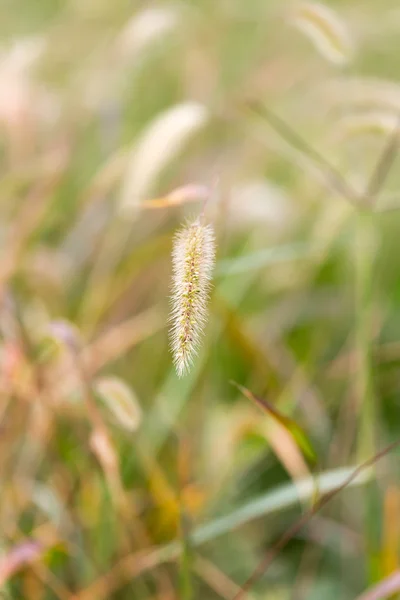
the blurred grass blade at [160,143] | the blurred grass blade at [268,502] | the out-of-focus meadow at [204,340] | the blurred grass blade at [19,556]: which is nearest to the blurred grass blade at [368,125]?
the out-of-focus meadow at [204,340]

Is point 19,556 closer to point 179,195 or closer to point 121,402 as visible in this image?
point 121,402

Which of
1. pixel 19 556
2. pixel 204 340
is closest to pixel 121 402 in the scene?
pixel 19 556

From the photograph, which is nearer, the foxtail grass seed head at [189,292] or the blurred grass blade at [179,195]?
the foxtail grass seed head at [189,292]

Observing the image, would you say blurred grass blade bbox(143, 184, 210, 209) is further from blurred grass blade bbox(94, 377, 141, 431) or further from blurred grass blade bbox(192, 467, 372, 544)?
blurred grass blade bbox(192, 467, 372, 544)

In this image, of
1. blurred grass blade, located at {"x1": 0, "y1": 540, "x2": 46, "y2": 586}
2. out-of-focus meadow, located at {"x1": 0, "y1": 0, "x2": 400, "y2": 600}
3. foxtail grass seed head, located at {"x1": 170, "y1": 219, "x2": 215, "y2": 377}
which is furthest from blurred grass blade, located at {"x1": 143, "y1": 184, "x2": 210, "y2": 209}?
blurred grass blade, located at {"x1": 0, "y1": 540, "x2": 46, "y2": 586}

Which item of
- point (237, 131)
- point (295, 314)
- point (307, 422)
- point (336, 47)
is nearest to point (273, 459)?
point (307, 422)

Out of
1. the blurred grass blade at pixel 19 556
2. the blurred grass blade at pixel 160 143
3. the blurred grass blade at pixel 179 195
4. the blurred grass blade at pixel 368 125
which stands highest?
the blurred grass blade at pixel 160 143

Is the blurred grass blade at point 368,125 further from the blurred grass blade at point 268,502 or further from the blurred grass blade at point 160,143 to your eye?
the blurred grass blade at point 268,502
